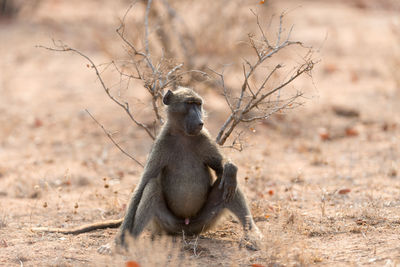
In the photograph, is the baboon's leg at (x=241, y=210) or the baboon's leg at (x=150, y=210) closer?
the baboon's leg at (x=150, y=210)

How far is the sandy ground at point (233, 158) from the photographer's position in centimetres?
422

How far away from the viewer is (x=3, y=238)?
4668mm

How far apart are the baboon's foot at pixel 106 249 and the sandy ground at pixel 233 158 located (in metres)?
0.06

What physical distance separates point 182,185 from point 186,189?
44 mm

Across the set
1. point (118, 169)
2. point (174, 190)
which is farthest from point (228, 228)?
point (118, 169)

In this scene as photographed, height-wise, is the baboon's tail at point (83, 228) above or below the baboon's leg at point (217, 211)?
below

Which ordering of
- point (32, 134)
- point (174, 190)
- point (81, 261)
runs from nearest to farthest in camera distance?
1. point (81, 261)
2. point (174, 190)
3. point (32, 134)

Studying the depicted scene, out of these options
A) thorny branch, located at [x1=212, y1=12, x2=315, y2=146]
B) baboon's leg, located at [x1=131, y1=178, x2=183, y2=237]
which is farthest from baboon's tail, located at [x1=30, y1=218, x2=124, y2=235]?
thorny branch, located at [x1=212, y1=12, x2=315, y2=146]

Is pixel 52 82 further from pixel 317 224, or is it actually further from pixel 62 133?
pixel 317 224

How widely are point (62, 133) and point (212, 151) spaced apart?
4389 millimetres

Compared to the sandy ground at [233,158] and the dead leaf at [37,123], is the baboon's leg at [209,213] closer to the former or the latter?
the sandy ground at [233,158]

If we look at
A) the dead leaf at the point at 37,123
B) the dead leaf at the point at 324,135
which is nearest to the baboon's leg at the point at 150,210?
the dead leaf at the point at 324,135

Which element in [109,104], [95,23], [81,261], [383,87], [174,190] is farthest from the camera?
[95,23]

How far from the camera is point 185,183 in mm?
4492
